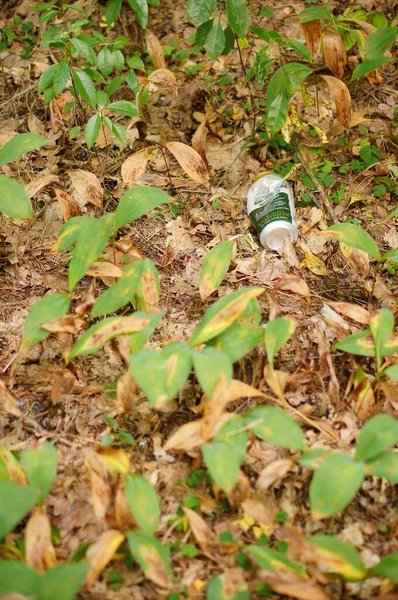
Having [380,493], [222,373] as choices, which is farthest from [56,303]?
[380,493]

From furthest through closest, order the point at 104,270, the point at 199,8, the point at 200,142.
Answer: the point at 200,142
the point at 199,8
the point at 104,270

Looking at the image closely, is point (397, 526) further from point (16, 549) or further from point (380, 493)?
Answer: point (16, 549)

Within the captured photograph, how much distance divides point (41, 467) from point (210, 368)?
577 mm

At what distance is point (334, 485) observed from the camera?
152cm

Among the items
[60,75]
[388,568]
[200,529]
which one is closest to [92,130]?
[60,75]

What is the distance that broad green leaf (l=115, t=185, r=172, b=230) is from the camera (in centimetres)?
202

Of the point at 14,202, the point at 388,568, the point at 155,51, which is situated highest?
the point at 155,51

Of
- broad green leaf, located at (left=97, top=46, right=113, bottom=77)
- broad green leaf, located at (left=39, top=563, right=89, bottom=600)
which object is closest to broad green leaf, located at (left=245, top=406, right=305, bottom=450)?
broad green leaf, located at (left=39, top=563, right=89, bottom=600)

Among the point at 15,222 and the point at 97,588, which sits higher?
the point at 15,222

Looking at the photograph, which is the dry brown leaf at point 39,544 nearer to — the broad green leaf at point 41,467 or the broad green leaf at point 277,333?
the broad green leaf at point 41,467

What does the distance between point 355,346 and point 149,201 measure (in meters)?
0.89

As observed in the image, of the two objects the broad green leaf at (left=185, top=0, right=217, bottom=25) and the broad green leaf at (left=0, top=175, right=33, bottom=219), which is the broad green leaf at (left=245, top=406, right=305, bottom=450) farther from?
the broad green leaf at (left=185, top=0, right=217, bottom=25)

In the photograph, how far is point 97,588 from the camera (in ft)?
5.15

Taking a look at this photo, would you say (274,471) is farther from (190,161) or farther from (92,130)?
(92,130)
